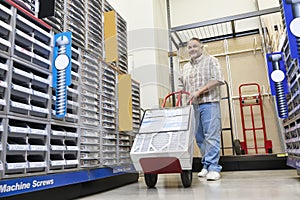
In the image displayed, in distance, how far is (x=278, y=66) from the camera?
169cm

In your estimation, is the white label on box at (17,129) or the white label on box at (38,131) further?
the white label on box at (38,131)

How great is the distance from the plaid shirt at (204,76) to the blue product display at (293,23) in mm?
1201

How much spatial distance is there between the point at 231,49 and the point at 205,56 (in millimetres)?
2411

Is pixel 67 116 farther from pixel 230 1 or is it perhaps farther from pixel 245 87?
pixel 230 1

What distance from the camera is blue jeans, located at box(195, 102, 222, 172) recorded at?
2098 mm

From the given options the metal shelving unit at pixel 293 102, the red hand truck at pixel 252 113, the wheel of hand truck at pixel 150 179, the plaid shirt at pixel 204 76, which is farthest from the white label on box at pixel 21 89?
the red hand truck at pixel 252 113

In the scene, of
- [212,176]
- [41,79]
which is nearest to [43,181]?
[41,79]

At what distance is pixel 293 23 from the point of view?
895mm

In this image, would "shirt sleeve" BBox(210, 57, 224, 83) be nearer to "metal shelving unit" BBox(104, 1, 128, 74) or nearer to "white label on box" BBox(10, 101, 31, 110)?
"metal shelving unit" BBox(104, 1, 128, 74)

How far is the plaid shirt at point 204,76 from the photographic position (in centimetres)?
216

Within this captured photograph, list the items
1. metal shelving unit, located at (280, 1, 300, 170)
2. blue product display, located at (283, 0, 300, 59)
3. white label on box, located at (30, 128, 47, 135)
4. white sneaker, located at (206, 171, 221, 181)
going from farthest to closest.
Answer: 1. white sneaker, located at (206, 171, 221, 181)
2. metal shelving unit, located at (280, 1, 300, 170)
3. white label on box, located at (30, 128, 47, 135)
4. blue product display, located at (283, 0, 300, 59)

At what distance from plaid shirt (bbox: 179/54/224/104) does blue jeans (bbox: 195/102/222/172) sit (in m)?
0.06

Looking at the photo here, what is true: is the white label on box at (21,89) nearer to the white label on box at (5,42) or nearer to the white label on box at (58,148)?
the white label on box at (5,42)

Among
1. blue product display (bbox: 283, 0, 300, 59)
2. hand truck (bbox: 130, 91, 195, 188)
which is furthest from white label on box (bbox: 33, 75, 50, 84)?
blue product display (bbox: 283, 0, 300, 59)
